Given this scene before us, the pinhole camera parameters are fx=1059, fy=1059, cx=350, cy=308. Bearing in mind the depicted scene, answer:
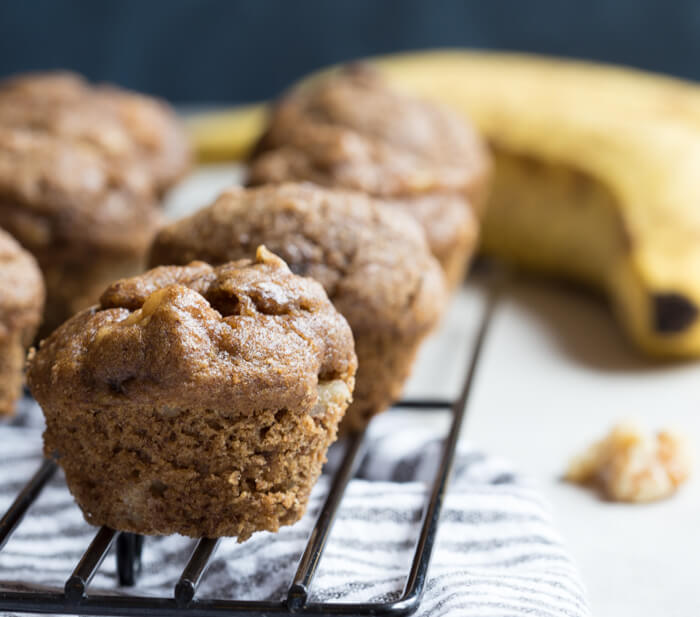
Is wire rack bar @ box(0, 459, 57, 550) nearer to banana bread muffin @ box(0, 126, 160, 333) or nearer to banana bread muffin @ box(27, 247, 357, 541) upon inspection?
banana bread muffin @ box(27, 247, 357, 541)

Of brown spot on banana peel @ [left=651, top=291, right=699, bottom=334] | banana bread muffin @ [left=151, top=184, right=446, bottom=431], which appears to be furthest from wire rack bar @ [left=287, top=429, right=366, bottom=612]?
brown spot on banana peel @ [left=651, top=291, right=699, bottom=334]

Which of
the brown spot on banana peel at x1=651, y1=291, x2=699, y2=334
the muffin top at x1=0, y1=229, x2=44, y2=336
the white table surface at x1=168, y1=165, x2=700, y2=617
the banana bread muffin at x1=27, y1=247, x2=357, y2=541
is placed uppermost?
the banana bread muffin at x1=27, y1=247, x2=357, y2=541

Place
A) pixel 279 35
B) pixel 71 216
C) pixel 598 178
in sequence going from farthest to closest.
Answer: pixel 279 35 → pixel 598 178 → pixel 71 216

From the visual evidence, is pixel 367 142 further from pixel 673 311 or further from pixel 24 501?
pixel 24 501

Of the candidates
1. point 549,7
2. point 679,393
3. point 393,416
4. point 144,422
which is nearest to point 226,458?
point 144,422

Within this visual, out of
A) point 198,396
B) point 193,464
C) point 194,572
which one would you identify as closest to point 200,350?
point 198,396

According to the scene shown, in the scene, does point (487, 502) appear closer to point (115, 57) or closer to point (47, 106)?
point (47, 106)

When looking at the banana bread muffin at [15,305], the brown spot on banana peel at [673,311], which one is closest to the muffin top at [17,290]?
the banana bread muffin at [15,305]
